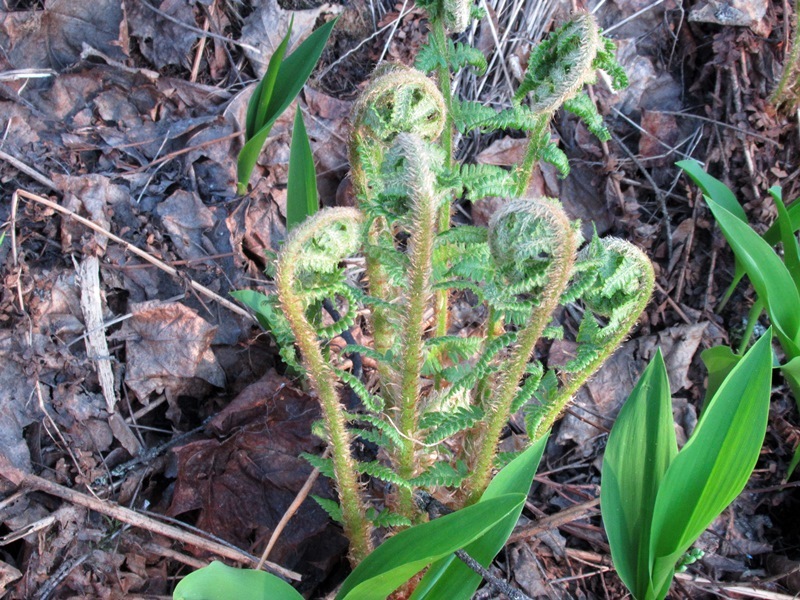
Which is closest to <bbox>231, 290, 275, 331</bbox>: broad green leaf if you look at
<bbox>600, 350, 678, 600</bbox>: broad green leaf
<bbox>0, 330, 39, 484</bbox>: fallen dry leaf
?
<bbox>0, 330, 39, 484</bbox>: fallen dry leaf

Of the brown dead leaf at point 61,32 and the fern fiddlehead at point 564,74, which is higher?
the fern fiddlehead at point 564,74

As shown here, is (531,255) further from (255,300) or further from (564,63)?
(255,300)

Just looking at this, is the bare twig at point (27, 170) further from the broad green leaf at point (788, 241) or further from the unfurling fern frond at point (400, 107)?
the broad green leaf at point (788, 241)

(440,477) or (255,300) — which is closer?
(440,477)

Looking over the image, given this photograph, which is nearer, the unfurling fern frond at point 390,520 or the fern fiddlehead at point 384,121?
the fern fiddlehead at point 384,121

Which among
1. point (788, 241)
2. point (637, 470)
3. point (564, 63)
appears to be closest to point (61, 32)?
point (564, 63)

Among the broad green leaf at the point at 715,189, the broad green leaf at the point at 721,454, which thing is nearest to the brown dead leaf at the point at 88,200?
the broad green leaf at the point at 721,454

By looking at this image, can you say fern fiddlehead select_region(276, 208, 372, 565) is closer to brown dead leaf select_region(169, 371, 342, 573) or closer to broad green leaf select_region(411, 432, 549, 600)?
broad green leaf select_region(411, 432, 549, 600)
